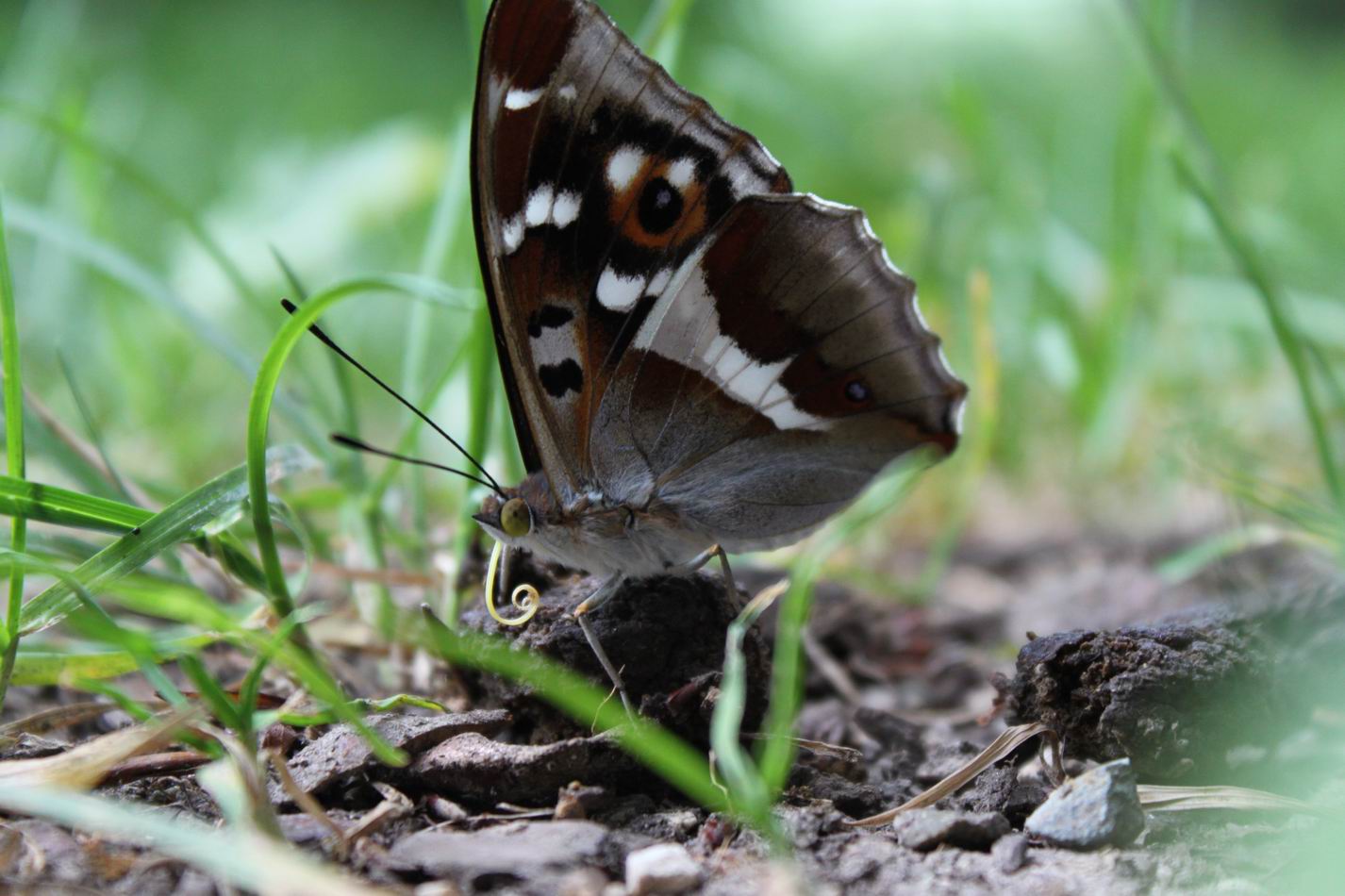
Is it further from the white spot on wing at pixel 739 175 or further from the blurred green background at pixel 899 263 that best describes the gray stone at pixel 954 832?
the white spot on wing at pixel 739 175

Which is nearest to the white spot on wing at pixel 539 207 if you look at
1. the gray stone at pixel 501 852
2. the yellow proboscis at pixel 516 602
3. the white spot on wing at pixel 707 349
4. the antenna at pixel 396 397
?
the white spot on wing at pixel 707 349

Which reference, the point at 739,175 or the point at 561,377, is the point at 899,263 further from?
the point at 561,377

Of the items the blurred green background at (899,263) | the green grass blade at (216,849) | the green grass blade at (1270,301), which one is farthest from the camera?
the blurred green background at (899,263)

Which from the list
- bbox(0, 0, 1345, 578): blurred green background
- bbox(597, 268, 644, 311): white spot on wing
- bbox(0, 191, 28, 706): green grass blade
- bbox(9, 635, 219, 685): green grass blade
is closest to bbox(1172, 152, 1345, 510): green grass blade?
bbox(0, 0, 1345, 578): blurred green background

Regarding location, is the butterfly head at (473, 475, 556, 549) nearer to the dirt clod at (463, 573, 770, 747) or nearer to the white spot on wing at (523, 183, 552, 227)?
the dirt clod at (463, 573, 770, 747)

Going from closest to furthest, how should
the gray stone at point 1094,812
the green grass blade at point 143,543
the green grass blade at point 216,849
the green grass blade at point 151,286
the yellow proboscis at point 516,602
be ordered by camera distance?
the green grass blade at point 216,849
the gray stone at point 1094,812
the green grass blade at point 143,543
the yellow proboscis at point 516,602
the green grass blade at point 151,286

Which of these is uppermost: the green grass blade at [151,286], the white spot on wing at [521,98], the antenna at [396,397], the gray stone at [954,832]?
the green grass blade at [151,286]
